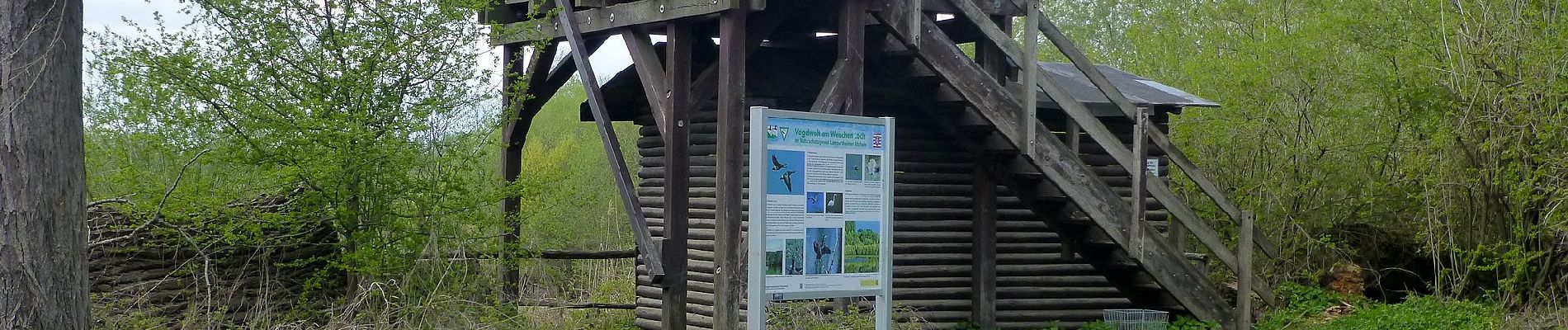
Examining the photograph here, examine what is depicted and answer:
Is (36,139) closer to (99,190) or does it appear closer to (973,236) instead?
(99,190)

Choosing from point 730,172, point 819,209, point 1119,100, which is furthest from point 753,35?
point 819,209

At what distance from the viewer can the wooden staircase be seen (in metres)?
10.1

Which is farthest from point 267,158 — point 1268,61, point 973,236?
point 1268,61

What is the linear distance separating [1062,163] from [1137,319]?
1.95 metres

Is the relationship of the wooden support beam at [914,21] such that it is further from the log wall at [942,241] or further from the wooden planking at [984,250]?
the log wall at [942,241]

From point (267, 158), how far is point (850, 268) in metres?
4.23

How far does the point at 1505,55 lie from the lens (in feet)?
40.7

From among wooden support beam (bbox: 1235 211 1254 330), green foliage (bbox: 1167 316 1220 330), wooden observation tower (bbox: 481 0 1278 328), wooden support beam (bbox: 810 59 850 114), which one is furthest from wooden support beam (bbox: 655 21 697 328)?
wooden support beam (bbox: 1235 211 1254 330)

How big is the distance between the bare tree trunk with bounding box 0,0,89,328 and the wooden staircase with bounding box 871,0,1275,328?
5073 millimetres

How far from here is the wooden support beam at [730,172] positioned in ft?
28.6

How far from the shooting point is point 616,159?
992 centimetres

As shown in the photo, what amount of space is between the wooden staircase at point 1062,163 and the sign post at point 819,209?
2.51m

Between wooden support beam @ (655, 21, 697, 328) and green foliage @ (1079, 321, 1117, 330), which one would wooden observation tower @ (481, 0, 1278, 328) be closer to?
wooden support beam @ (655, 21, 697, 328)

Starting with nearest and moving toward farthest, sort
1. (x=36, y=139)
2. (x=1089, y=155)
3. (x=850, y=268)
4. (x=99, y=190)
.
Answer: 1. (x=850, y=268)
2. (x=36, y=139)
3. (x=99, y=190)
4. (x=1089, y=155)
